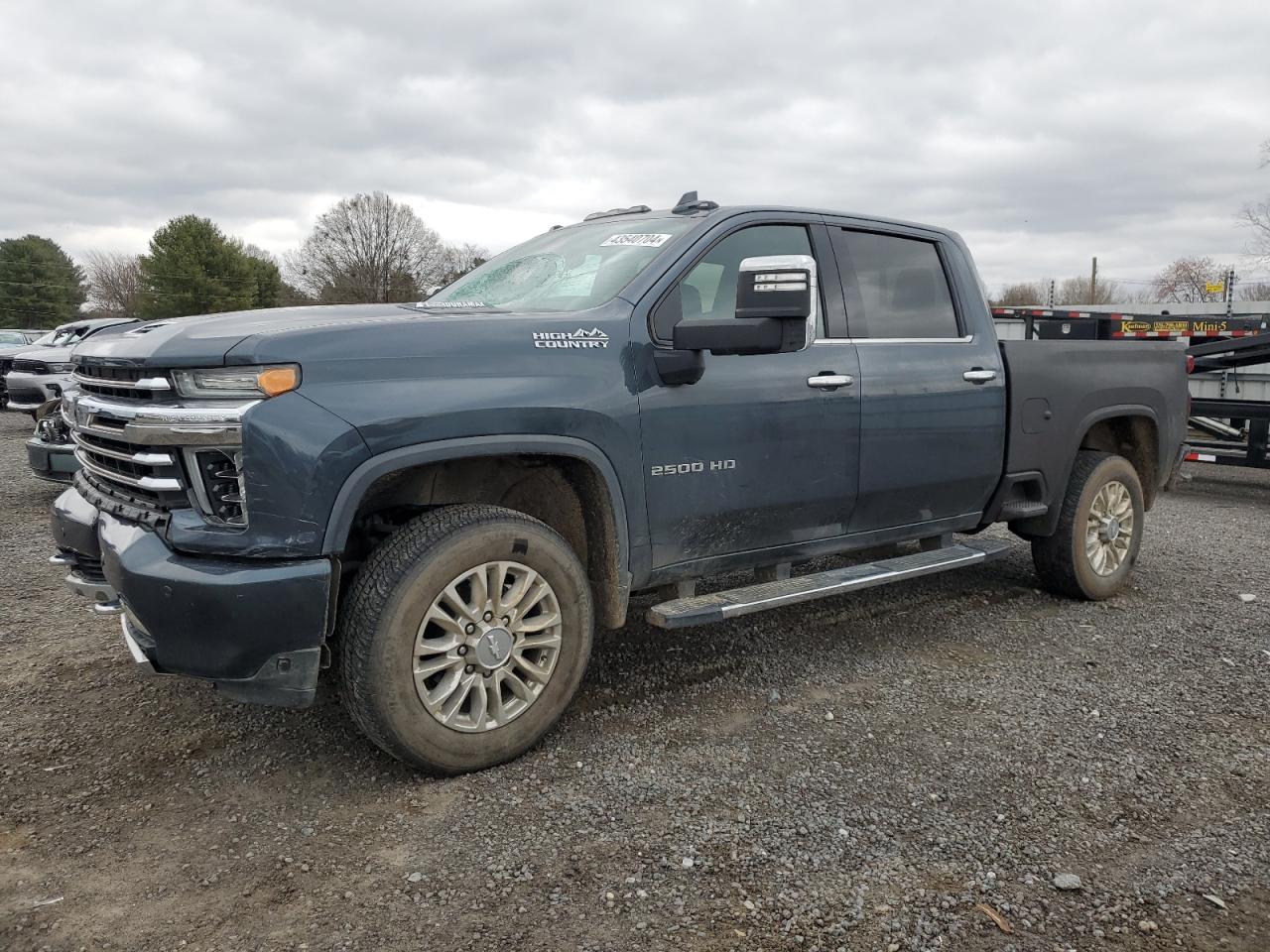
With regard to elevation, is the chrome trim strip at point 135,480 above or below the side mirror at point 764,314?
below

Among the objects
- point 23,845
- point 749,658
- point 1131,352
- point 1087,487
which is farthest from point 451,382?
point 1131,352

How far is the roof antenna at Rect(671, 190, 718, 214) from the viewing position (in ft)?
13.2

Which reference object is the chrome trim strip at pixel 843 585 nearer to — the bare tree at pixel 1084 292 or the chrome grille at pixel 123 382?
the chrome grille at pixel 123 382

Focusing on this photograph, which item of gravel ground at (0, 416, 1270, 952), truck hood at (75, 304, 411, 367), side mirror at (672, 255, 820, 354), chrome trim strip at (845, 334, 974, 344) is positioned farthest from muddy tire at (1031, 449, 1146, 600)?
truck hood at (75, 304, 411, 367)

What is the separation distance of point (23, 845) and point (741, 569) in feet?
8.67

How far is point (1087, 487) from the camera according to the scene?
17.0 feet

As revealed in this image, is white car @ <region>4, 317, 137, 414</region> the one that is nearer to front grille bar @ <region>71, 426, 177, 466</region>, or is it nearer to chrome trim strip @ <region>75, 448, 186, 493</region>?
chrome trim strip @ <region>75, 448, 186, 493</region>

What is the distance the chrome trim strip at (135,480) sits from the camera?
2832 millimetres

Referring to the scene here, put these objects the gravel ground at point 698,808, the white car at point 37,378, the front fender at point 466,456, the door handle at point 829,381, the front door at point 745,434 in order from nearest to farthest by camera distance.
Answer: the gravel ground at point 698,808 → the front fender at point 466,456 → the front door at point 745,434 → the door handle at point 829,381 → the white car at point 37,378

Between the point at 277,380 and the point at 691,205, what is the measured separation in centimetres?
207

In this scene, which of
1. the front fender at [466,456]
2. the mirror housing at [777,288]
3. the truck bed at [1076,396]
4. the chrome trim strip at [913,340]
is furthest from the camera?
the truck bed at [1076,396]

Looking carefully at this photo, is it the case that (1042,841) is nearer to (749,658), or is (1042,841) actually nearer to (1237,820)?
(1237,820)

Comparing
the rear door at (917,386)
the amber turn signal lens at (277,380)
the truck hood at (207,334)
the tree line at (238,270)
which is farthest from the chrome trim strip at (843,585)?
the tree line at (238,270)

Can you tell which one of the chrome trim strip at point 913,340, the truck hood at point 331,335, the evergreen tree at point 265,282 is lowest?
the chrome trim strip at point 913,340
